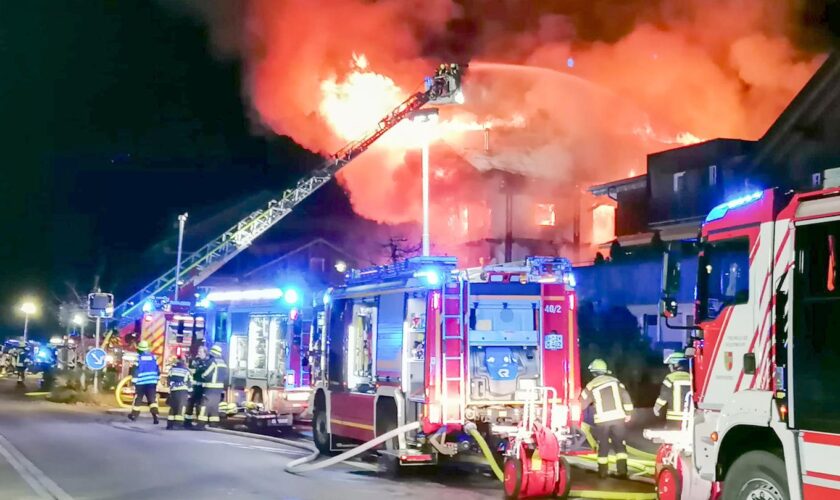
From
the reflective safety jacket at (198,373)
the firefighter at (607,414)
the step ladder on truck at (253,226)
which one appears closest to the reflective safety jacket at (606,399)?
the firefighter at (607,414)

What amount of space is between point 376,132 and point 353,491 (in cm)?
2045

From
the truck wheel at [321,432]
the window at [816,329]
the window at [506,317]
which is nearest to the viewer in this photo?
the window at [816,329]

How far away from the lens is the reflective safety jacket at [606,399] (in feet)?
34.5

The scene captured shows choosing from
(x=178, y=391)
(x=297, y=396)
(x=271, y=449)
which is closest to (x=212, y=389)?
(x=178, y=391)

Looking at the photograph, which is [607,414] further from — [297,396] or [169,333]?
[169,333]

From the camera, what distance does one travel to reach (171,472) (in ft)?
35.9

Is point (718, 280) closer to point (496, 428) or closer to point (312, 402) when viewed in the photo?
point (496, 428)

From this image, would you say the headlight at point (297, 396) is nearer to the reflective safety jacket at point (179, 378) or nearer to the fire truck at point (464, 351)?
the reflective safety jacket at point (179, 378)

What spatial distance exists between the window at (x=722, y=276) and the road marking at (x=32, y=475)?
6.52 meters

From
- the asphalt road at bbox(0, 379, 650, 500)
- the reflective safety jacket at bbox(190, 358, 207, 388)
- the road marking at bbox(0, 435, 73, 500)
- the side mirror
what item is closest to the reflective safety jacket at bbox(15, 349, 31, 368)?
the asphalt road at bbox(0, 379, 650, 500)

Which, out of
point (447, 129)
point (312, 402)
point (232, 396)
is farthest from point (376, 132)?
point (312, 402)

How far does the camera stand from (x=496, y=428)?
10008mm

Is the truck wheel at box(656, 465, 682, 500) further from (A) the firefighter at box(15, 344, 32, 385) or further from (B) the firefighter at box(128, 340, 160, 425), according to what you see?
(A) the firefighter at box(15, 344, 32, 385)

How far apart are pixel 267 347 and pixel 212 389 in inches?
55.3
